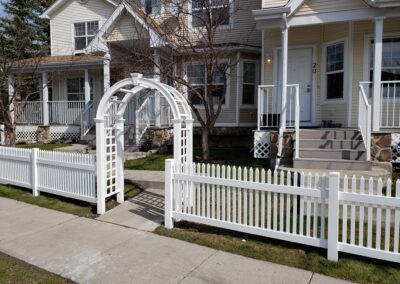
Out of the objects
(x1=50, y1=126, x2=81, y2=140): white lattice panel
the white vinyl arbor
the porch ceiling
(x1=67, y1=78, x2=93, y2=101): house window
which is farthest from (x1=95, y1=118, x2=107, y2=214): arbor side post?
(x1=67, y1=78, x2=93, y2=101): house window

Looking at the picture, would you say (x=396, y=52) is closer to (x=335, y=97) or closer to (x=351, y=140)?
(x=335, y=97)

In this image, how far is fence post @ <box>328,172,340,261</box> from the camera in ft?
14.0

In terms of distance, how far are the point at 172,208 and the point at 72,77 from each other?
14.3m

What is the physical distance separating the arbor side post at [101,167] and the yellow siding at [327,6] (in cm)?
635

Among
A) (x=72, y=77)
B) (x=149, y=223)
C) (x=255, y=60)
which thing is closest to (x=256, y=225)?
(x=149, y=223)

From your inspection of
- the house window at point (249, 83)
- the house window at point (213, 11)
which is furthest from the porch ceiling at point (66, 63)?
the house window at point (249, 83)

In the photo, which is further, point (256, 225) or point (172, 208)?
point (172, 208)

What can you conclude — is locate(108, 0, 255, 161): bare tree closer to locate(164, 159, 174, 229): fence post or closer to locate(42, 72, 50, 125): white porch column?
locate(42, 72, 50, 125): white porch column

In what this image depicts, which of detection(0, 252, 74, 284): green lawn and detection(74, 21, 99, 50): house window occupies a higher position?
detection(74, 21, 99, 50): house window

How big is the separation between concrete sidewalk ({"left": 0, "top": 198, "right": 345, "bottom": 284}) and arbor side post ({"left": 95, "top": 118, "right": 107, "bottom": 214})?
495 millimetres

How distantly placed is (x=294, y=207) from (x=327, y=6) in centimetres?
678

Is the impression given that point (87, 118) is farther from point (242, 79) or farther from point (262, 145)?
point (262, 145)

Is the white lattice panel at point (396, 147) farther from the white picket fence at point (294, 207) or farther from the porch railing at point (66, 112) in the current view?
the porch railing at point (66, 112)

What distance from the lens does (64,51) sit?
1833 centimetres
